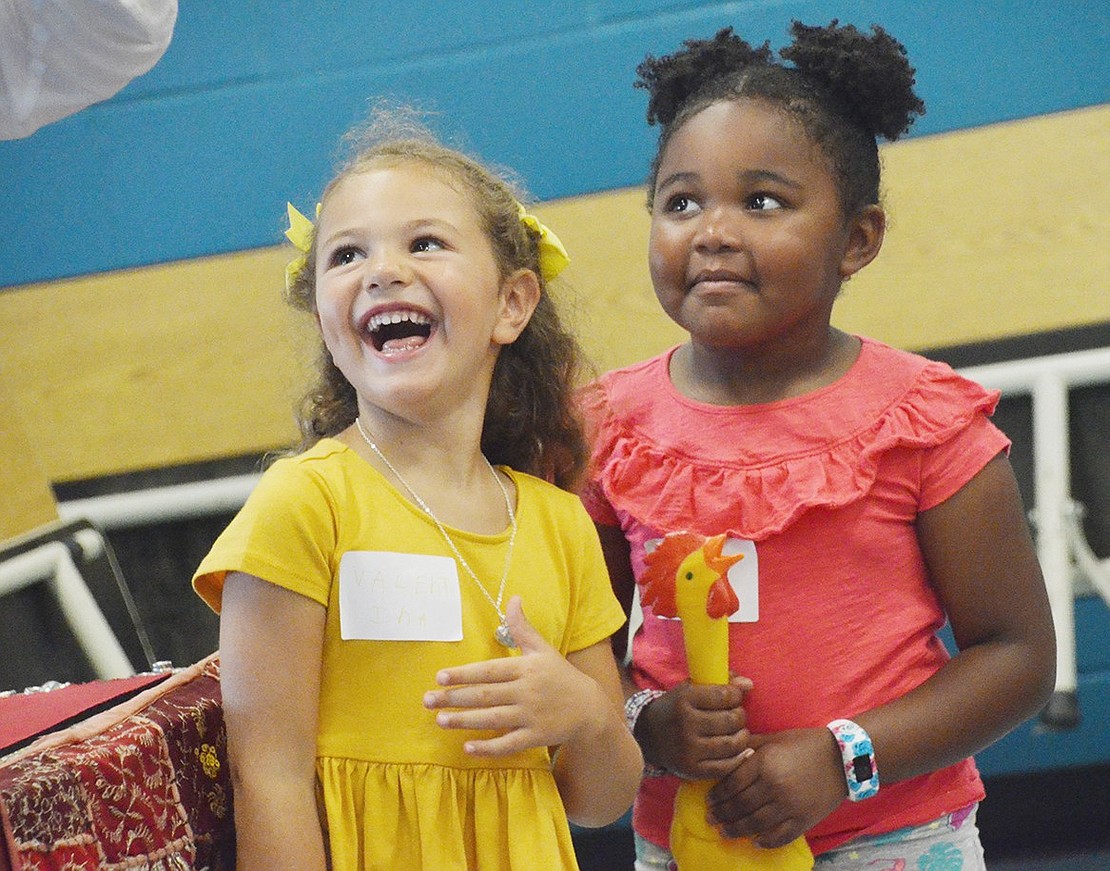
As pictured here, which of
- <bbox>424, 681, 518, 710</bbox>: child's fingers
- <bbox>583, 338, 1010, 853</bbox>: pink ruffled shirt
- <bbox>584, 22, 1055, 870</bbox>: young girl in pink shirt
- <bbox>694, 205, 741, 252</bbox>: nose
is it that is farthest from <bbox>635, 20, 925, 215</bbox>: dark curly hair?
<bbox>424, 681, 518, 710</bbox>: child's fingers

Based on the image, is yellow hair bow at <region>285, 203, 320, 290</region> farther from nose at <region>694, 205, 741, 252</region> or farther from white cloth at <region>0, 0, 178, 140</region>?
nose at <region>694, 205, 741, 252</region>

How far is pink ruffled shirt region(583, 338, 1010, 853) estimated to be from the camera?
1261 mm

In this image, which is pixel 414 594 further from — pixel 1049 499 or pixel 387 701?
pixel 1049 499

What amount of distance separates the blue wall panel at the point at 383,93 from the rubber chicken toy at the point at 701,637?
1379 mm

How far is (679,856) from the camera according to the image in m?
1.24

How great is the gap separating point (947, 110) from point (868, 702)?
147 centimetres

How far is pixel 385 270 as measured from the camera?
1.10m

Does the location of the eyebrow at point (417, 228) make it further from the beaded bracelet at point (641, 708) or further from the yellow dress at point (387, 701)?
the beaded bracelet at point (641, 708)

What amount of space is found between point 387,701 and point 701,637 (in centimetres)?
31

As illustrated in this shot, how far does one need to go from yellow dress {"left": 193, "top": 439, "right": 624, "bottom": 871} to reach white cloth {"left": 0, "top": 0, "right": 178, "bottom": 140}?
0.35m

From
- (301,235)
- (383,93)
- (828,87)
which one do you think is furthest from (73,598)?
(828,87)

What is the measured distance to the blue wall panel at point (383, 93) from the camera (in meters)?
2.36

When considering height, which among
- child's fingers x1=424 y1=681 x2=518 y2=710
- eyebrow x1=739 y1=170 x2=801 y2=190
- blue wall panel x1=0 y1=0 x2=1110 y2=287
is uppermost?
blue wall panel x1=0 y1=0 x2=1110 y2=287

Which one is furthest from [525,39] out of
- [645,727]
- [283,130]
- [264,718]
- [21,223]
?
[264,718]
